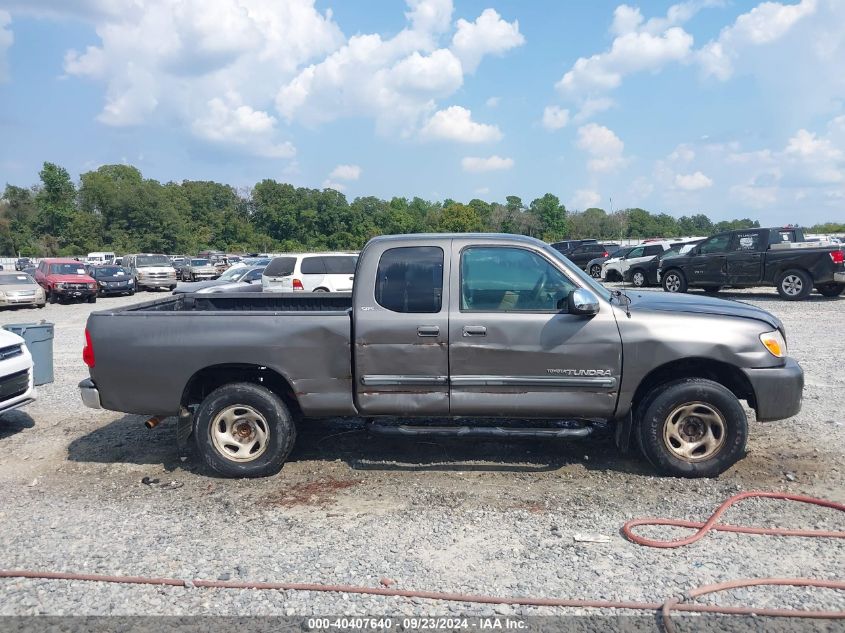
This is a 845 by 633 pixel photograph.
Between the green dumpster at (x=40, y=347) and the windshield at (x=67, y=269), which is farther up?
the windshield at (x=67, y=269)

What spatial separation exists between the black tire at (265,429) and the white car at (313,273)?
12.0 meters

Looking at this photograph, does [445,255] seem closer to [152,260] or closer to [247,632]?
[247,632]

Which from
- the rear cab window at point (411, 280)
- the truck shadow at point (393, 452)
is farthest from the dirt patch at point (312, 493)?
the rear cab window at point (411, 280)

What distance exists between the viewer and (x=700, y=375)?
5.04m

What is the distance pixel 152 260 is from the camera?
3095cm

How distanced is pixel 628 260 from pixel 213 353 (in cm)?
2175

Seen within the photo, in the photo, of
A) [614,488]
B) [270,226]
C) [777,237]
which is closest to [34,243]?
[270,226]

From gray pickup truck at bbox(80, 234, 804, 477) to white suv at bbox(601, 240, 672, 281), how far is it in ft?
65.5

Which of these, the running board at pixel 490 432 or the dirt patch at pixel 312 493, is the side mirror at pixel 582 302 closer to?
the running board at pixel 490 432

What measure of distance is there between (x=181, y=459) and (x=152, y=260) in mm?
27798

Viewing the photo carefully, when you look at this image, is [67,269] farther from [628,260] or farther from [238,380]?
[238,380]

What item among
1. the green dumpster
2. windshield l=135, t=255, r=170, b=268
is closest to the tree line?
windshield l=135, t=255, r=170, b=268

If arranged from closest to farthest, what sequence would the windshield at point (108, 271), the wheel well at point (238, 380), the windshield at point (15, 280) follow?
1. the wheel well at point (238, 380)
2. the windshield at point (15, 280)
3. the windshield at point (108, 271)

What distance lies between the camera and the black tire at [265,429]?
5.05m
